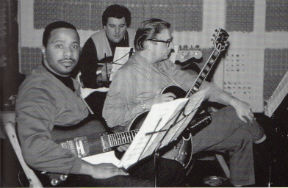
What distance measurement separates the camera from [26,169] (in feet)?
5.26

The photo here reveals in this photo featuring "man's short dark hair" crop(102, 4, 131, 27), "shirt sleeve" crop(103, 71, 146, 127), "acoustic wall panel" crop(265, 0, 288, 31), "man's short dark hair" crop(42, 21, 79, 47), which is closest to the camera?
"man's short dark hair" crop(42, 21, 79, 47)

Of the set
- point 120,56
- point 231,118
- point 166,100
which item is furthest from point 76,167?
point 120,56

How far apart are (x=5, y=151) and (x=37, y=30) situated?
1.63 metres

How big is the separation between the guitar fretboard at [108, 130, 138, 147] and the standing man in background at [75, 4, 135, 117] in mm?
1161

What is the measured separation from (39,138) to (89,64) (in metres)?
1.80

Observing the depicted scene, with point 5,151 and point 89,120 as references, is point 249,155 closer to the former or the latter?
point 89,120

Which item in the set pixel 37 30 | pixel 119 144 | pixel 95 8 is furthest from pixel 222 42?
pixel 37 30

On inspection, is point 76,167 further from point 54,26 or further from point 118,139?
point 54,26

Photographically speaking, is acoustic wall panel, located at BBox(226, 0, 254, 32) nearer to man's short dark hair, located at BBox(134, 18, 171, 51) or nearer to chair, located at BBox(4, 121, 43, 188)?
man's short dark hair, located at BBox(134, 18, 171, 51)

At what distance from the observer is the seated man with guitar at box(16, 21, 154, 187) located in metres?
1.51

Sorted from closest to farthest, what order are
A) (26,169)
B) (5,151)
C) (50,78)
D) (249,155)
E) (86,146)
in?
(26,169), (50,78), (86,146), (5,151), (249,155)

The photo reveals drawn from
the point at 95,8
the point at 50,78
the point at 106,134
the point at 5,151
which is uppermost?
the point at 95,8

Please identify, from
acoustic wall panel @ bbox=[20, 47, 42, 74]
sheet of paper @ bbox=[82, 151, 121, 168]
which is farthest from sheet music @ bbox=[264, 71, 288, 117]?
acoustic wall panel @ bbox=[20, 47, 42, 74]

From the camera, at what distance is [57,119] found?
5.61 feet
